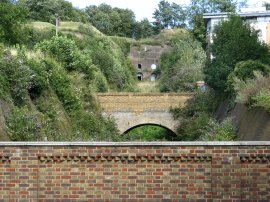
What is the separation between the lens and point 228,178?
13.0 metres

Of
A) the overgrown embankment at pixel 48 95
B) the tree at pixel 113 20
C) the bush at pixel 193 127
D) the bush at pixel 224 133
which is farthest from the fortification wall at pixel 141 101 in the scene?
the tree at pixel 113 20

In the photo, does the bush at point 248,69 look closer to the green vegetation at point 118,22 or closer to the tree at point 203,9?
the tree at point 203,9

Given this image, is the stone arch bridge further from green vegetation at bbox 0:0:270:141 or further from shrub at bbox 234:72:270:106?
shrub at bbox 234:72:270:106

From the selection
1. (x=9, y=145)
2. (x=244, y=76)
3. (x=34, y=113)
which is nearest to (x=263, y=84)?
(x=244, y=76)

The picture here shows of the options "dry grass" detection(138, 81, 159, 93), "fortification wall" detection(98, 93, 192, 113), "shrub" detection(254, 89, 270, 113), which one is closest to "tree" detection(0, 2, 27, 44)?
"fortification wall" detection(98, 93, 192, 113)

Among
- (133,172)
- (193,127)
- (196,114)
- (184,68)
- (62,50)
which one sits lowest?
(193,127)

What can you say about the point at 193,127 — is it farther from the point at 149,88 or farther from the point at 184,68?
the point at 149,88

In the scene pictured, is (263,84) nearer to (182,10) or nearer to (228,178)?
(228,178)

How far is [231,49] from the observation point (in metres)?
37.2

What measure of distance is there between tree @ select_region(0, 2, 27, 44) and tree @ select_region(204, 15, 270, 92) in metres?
12.4

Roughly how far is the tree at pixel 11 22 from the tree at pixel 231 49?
12.4 m

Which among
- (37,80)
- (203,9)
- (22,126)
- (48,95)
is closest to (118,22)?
(203,9)

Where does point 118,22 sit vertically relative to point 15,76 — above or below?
above

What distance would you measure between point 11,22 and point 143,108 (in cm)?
1433
